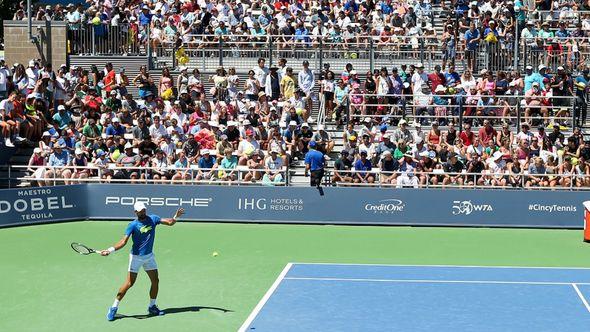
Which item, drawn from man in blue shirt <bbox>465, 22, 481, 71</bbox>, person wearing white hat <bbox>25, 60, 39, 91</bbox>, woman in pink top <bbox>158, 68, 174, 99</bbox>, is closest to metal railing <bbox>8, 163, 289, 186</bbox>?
person wearing white hat <bbox>25, 60, 39, 91</bbox>

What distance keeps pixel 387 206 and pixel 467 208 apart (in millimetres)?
1888

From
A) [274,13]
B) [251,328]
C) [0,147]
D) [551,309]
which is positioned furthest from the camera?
[274,13]

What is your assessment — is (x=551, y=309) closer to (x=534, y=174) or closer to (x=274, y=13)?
(x=534, y=174)

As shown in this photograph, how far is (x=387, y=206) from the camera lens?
26.8 m

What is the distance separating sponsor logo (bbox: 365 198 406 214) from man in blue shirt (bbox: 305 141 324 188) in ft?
4.36

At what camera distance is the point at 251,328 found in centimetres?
1728

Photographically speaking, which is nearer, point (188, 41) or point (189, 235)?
point (189, 235)

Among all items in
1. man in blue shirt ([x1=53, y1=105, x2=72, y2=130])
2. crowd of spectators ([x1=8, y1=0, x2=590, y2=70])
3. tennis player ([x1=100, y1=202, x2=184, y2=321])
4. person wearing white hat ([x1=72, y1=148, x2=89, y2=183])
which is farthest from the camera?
crowd of spectators ([x1=8, y1=0, x2=590, y2=70])

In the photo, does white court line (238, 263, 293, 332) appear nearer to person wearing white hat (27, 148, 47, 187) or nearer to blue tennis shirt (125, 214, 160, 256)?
blue tennis shirt (125, 214, 160, 256)

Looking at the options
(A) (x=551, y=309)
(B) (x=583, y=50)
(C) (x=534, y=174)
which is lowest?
(A) (x=551, y=309)

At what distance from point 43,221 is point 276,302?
964 centimetres

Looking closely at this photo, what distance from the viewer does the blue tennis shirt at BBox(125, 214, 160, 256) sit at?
17.9 metres

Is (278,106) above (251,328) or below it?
above

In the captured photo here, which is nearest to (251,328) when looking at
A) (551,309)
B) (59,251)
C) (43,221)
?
(551,309)
